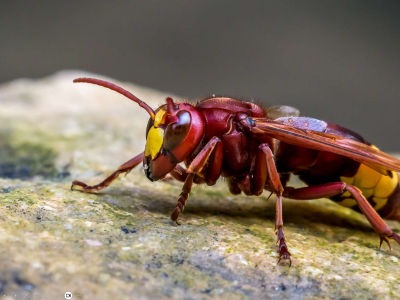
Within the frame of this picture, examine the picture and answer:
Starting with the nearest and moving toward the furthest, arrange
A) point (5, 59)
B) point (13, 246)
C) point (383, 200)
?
point (13, 246)
point (383, 200)
point (5, 59)

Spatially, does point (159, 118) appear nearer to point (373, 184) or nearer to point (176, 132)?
point (176, 132)

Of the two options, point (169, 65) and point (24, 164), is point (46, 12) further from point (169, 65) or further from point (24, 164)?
point (24, 164)

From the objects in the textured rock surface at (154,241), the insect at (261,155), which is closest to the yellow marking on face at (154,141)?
the insect at (261,155)

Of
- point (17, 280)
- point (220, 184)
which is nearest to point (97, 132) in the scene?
point (220, 184)

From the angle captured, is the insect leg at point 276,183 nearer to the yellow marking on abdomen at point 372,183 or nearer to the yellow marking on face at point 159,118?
the yellow marking on face at point 159,118

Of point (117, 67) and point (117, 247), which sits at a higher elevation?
point (117, 247)

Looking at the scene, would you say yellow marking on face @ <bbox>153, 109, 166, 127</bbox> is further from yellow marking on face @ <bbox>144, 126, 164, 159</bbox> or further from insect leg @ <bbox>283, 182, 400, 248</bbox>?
insect leg @ <bbox>283, 182, 400, 248</bbox>

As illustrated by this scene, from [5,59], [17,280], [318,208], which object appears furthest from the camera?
[5,59]
